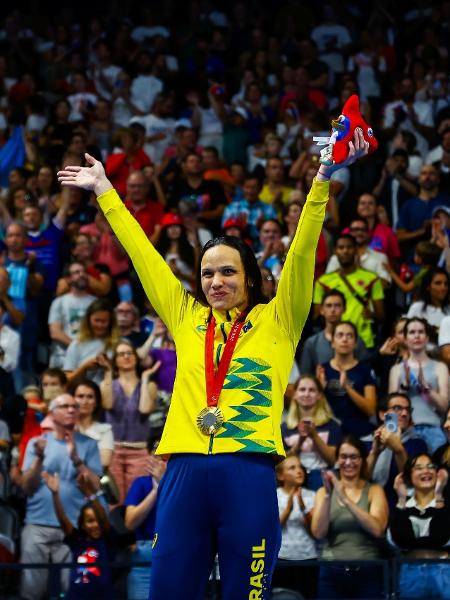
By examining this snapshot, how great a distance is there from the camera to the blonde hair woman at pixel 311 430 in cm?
962

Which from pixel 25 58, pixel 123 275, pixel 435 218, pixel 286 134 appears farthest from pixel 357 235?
pixel 25 58

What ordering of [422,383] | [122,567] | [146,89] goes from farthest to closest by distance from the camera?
1. [146,89]
2. [422,383]
3. [122,567]

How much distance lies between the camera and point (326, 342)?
1107 centimetres

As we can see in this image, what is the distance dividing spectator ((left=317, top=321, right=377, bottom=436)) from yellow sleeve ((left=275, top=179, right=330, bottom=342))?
16.4 ft

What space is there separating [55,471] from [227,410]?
4.69m

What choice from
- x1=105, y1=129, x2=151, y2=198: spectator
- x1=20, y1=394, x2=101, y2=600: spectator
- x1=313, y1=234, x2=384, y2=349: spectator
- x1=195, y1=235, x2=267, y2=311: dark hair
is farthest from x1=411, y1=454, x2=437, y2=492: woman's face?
x1=105, y1=129, x2=151, y2=198: spectator

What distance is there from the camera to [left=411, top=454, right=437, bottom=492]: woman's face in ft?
29.3

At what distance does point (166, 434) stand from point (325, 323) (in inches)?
252

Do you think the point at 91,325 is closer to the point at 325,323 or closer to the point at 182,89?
the point at 325,323

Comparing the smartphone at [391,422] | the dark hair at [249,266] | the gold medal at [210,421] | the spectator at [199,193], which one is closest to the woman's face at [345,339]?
the smartphone at [391,422]

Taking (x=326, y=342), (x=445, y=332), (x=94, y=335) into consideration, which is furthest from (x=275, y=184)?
(x=445, y=332)

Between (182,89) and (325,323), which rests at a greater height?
(182,89)

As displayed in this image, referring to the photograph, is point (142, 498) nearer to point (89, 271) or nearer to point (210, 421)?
point (89, 271)

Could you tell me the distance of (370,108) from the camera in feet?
51.4
